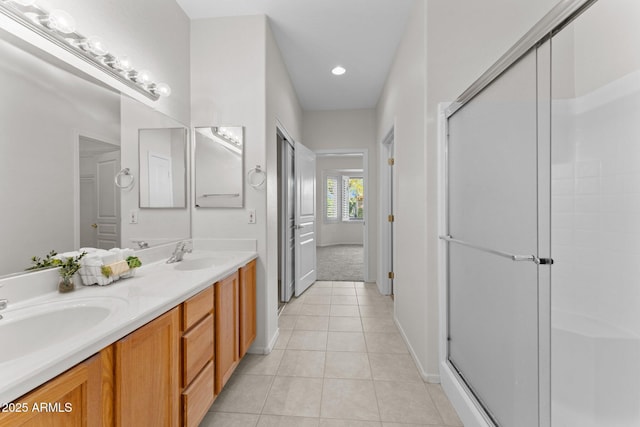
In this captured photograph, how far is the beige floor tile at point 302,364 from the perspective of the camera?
1.93 m

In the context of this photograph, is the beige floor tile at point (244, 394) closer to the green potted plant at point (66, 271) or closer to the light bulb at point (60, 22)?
the green potted plant at point (66, 271)

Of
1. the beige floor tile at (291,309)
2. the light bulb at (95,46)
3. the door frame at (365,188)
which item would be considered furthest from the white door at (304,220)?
the light bulb at (95,46)

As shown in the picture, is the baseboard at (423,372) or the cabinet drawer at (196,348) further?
Answer: the baseboard at (423,372)

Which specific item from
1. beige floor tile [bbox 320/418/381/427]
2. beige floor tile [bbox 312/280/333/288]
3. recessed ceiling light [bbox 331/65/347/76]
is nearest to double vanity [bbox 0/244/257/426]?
beige floor tile [bbox 320/418/381/427]

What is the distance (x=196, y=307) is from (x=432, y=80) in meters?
1.97

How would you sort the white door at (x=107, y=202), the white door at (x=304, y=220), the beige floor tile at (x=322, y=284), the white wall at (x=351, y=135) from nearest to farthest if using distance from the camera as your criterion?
the white door at (x=107, y=202) < the white door at (x=304, y=220) < the beige floor tile at (x=322, y=284) < the white wall at (x=351, y=135)

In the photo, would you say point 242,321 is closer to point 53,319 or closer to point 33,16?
point 53,319

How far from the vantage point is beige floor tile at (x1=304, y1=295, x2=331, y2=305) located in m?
3.34

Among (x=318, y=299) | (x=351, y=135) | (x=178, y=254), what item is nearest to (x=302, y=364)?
(x=178, y=254)

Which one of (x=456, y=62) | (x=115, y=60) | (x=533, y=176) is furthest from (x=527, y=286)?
(x=115, y=60)

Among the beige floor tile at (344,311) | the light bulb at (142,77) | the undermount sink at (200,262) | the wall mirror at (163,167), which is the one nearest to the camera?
the light bulb at (142,77)

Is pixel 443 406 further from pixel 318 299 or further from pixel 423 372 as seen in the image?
pixel 318 299

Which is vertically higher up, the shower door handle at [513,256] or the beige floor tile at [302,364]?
the shower door handle at [513,256]

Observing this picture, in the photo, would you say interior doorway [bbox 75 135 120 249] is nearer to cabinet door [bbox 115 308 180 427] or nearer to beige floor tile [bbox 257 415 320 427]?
cabinet door [bbox 115 308 180 427]
